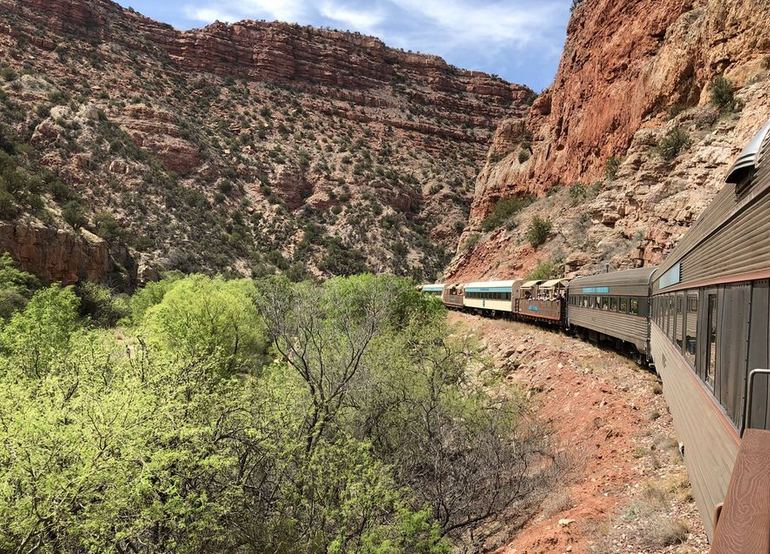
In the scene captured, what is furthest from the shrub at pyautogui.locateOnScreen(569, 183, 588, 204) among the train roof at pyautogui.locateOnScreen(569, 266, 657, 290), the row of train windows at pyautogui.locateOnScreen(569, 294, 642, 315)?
the train roof at pyautogui.locateOnScreen(569, 266, 657, 290)

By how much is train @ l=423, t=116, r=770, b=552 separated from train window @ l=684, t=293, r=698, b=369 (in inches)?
0.5

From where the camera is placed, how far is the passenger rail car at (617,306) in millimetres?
13289

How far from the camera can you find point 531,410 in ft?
49.6

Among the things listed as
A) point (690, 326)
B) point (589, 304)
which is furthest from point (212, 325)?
point (690, 326)

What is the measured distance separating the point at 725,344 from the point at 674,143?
27.2m

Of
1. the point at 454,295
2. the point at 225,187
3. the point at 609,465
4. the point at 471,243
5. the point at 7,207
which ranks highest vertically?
the point at 225,187

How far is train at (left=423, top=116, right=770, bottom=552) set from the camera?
2107mm

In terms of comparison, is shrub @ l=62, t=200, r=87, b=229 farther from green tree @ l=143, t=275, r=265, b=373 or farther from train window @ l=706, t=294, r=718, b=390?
train window @ l=706, t=294, r=718, b=390

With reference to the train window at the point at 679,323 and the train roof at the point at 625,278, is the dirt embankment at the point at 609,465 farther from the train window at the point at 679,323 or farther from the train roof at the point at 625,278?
the train roof at the point at 625,278

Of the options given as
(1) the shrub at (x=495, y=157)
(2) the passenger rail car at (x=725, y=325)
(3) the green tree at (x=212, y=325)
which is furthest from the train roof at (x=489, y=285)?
(1) the shrub at (x=495, y=157)

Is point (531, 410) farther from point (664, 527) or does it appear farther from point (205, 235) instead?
point (205, 235)

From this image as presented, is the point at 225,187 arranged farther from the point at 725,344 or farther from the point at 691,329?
the point at 725,344

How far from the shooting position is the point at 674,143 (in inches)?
1091

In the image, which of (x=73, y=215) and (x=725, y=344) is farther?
(x=73, y=215)
